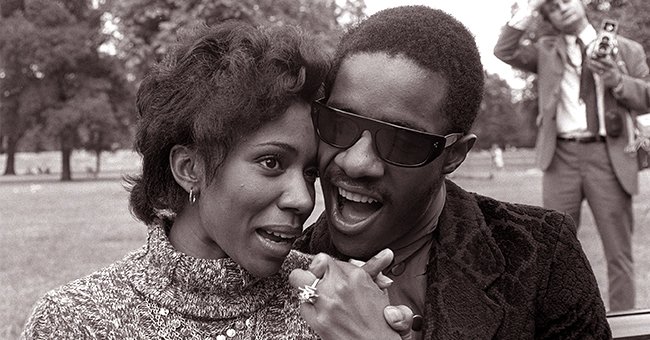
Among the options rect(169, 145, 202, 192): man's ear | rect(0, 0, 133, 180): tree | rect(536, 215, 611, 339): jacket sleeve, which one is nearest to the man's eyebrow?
rect(169, 145, 202, 192): man's ear

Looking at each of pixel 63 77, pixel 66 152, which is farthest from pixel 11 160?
pixel 63 77

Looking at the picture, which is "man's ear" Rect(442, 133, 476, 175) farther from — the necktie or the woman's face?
the necktie

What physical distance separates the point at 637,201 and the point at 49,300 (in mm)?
18983

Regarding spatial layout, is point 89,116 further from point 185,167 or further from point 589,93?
point 185,167

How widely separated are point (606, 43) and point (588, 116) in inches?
22.2

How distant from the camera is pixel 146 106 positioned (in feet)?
7.47

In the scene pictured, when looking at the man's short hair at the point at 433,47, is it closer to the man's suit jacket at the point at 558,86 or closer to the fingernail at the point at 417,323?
the fingernail at the point at 417,323

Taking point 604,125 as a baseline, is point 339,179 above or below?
above

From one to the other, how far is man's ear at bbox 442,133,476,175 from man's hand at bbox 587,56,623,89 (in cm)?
322

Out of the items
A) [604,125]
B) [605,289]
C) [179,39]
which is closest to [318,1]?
[605,289]

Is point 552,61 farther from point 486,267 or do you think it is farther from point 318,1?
point 318,1

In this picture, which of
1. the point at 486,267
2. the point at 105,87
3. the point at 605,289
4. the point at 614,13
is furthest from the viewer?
the point at 105,87

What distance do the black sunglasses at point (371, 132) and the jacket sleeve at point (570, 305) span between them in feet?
1.88

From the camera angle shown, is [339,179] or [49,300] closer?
[49,300]
